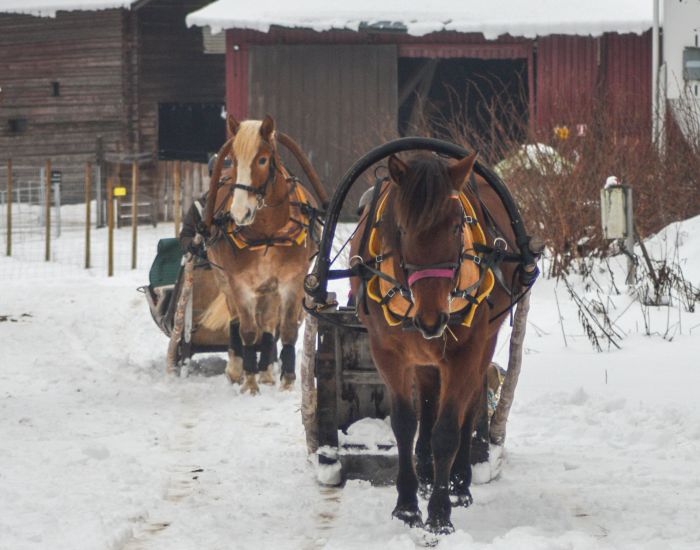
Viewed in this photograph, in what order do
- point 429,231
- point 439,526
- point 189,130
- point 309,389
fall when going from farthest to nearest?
point 189,130 → point 309,389 → point 439,526 → point 429,231

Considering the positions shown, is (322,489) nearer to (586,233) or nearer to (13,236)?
(586,233)

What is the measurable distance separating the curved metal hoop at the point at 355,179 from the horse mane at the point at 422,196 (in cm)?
55

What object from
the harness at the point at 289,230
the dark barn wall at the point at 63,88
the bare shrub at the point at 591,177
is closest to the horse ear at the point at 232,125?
the harness at the point at 289,230

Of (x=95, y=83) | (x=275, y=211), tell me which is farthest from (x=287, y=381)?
(x=95, y=83)

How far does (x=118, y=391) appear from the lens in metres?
10.3

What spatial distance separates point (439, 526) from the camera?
6051 millimetres

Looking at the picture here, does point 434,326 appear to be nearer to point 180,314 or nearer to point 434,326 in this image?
point 434,326

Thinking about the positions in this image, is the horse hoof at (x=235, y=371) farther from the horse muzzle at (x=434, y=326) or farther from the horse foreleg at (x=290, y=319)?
the horse muzzle at (x=434, y=326)

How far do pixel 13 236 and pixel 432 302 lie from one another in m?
22.0

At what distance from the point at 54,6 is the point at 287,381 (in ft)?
75.8

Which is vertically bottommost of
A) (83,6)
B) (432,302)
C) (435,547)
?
(435,547)

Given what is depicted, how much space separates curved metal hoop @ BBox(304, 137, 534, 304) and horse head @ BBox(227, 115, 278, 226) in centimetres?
273

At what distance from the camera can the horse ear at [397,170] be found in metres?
5.78

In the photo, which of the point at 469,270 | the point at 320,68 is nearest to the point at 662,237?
the point at 469,270
